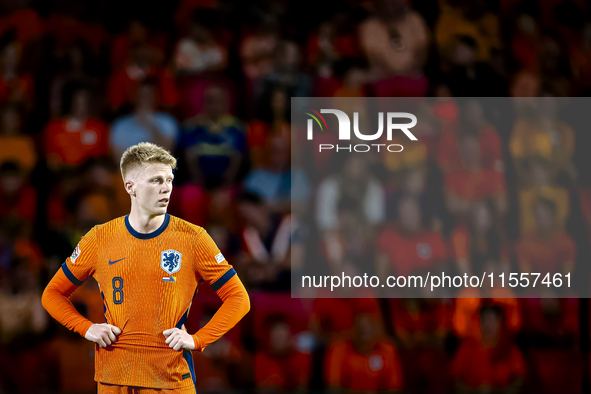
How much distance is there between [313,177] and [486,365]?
2.32m

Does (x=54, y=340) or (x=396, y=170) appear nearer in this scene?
(x=54, y=340)

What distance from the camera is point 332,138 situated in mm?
6012

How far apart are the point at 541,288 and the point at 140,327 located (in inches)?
171

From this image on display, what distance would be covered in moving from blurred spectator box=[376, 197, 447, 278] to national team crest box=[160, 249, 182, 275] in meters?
3.30

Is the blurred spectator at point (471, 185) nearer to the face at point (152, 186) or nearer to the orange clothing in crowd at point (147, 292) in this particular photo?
the orange clothing in crowd at point (147, 292)

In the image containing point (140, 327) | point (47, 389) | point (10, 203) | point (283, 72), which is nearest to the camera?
point (140, 327)

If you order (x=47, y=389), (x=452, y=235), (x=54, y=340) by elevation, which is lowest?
(x=47, y=389)

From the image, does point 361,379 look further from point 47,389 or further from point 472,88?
point 472,88

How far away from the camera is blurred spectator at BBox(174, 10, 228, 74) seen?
6379 mm

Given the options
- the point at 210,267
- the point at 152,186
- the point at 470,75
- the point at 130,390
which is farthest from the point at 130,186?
the point at 470,75

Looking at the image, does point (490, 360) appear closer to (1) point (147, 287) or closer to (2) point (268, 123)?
(2) point (268, 123)

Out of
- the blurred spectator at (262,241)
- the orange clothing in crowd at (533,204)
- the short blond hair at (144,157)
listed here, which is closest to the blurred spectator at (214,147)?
the blurred spectator at (262,241)

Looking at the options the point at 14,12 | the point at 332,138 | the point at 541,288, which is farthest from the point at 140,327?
the point at 14,12

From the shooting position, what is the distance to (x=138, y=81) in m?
6.22
